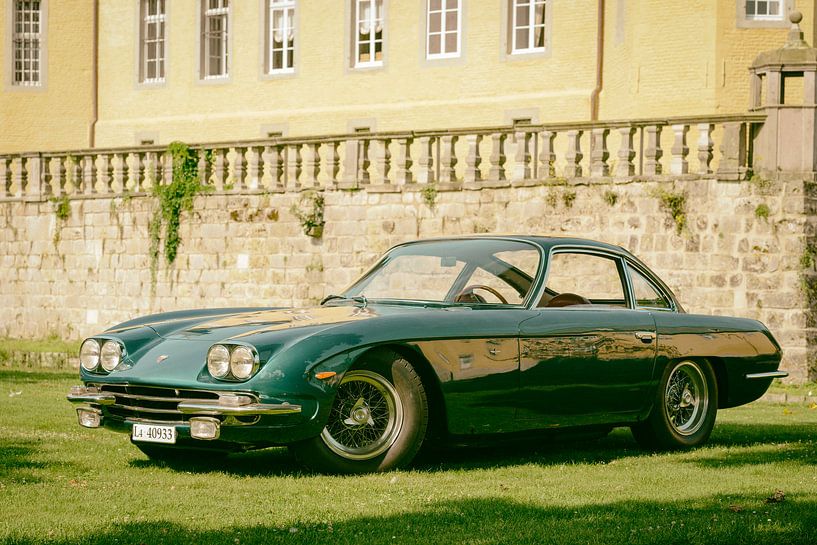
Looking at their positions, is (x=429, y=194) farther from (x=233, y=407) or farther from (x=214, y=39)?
(x=233, y=407)

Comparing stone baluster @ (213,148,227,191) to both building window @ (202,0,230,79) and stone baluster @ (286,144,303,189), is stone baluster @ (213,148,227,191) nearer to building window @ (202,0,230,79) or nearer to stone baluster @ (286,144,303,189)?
stone baluster @ (286,144,303,189)

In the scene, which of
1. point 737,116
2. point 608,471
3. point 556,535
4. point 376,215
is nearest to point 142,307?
point 376,215

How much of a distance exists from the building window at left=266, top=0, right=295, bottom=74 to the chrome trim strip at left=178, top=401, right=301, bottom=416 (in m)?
27.8

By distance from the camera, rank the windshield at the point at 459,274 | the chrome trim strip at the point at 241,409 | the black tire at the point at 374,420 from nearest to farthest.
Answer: the chrome trim strip at the point at 241,409, the black tire at the point at 374,420, the windshield at the point at 459,274

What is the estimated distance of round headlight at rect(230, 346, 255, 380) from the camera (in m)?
7.84

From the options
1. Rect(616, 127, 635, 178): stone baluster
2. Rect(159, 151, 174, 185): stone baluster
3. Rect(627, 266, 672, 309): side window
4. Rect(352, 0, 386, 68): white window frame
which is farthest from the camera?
Rect(352, 0, 386, 68): white window frame

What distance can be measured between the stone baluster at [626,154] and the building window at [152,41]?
19.6m

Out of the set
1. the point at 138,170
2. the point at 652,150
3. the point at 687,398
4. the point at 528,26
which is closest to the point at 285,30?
the point at 528,26

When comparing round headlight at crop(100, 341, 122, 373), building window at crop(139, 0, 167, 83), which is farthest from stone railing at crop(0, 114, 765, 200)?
round headlight at crop(100, 341, 122, 373)

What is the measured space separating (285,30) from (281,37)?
0.70 ft

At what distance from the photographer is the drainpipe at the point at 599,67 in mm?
29156

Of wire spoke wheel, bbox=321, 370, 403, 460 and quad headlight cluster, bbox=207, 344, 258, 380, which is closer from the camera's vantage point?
quad headlight cluster, bbox=207, 344, 258, 380

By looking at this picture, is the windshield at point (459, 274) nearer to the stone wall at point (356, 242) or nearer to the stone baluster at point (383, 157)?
the stone wall at point (356, 242)

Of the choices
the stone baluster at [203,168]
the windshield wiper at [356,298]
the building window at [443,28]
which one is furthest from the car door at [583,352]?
the building window at [443,28]
